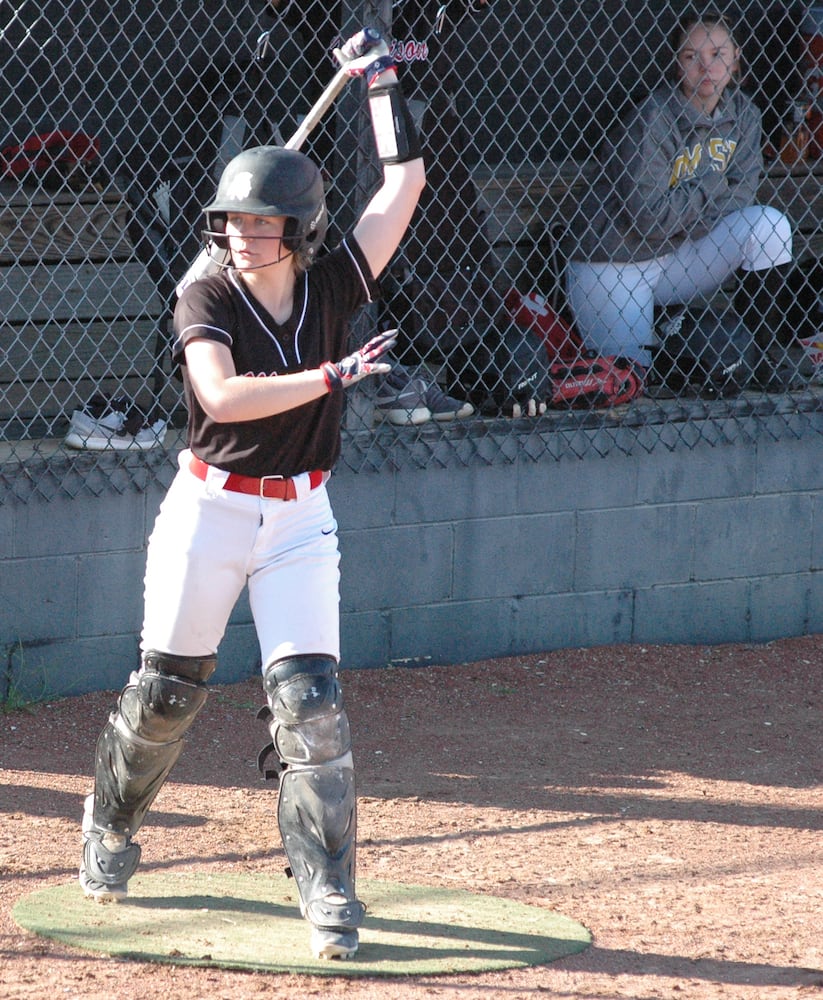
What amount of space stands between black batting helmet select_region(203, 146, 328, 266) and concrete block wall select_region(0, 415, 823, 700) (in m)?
2.10

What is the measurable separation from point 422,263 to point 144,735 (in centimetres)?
283

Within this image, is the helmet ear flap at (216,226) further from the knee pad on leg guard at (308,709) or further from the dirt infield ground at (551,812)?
the dirt infield ground at (551,812)

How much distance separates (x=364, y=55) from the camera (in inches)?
136

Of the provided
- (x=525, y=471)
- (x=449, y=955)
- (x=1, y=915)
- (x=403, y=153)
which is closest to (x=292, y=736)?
(x=449, y=955)

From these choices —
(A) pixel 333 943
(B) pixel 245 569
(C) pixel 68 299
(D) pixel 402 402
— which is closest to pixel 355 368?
(B) pixel 245 569

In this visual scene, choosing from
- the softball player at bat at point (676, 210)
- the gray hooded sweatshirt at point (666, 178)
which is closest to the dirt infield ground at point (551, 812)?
the softball player at bat at point (676, 210)

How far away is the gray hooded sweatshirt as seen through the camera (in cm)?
599

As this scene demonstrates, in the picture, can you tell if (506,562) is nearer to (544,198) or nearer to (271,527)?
(544,198)

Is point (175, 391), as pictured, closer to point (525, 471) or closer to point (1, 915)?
point (525, 471)

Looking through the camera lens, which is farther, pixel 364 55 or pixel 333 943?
pixel 364 55

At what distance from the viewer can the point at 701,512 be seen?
6.04m

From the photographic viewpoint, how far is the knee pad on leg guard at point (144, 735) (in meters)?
3.30

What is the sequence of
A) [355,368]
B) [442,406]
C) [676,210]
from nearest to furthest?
[355,368], [442,406], [676,210]

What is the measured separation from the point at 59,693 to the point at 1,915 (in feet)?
5.85
